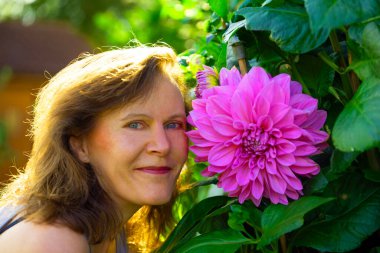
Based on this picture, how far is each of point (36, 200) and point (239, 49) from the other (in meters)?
0.82

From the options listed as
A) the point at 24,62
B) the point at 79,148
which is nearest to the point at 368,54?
the point at 79,148

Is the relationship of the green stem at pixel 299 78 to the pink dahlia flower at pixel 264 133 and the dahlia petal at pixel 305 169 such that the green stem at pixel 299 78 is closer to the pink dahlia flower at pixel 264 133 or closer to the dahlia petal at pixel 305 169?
the pink dahlia flower at pixel 264 133

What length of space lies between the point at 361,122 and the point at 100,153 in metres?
0.92

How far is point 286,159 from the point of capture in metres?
1.37

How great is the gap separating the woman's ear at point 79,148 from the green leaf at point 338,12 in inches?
40.6

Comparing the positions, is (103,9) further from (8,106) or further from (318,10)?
(318,10)

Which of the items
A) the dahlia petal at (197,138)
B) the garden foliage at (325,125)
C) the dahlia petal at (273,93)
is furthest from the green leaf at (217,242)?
the dahlia petal at (273,93)

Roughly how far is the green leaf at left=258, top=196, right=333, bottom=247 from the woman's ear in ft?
2.47

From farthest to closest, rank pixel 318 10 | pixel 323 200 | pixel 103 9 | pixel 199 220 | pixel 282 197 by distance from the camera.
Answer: pixel 103 9 → pixel 199 220 → pixel 282 197 → pixel 323 200 → pixel 318 10

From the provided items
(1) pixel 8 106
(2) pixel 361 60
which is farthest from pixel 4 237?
(1) pixel 8 106

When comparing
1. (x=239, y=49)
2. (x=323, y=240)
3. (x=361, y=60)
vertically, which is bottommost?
(x=323, y=240)

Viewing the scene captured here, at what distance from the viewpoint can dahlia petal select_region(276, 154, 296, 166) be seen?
1.35 meters

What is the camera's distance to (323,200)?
1.27 metres

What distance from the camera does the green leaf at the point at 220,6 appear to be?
164 centimetres
